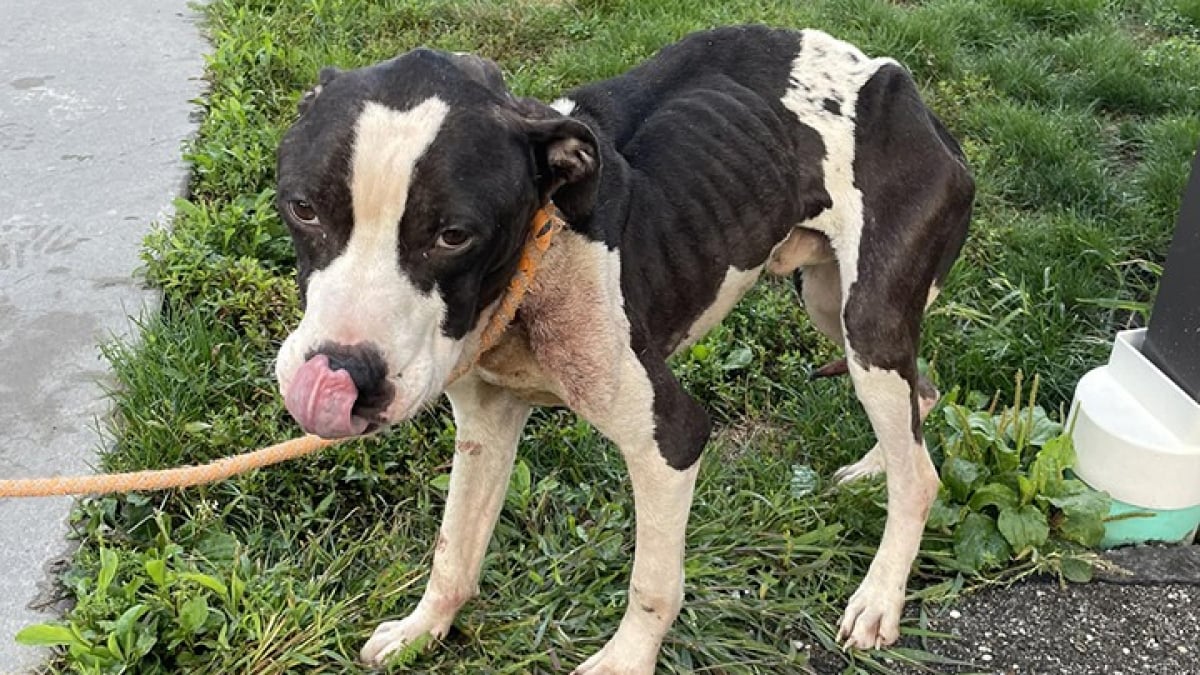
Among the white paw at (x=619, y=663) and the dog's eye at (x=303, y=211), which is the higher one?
the dog's eye at (x=303, y=211)

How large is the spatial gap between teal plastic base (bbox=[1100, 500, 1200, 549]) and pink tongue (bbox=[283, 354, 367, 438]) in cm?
223

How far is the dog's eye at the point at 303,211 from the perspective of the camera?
7.02 feet

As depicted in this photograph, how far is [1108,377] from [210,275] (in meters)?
2.57

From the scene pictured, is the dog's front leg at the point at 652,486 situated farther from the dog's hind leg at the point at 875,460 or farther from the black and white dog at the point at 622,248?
the dog's hind leg at the point at 875,460

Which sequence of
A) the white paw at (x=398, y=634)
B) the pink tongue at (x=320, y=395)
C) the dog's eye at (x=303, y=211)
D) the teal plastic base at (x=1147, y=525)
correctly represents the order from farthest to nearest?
1. the teal plastic base at (x=1147, y=525)
2. the white paw at (x=398, y=634)
3. the dog's eye at (x=303, y=211)
4. the pink tongue at (x=320, y=395)

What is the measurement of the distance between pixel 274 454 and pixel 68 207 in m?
2.09

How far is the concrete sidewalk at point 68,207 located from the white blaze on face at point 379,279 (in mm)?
1268

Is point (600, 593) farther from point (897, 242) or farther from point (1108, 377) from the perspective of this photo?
point (1108, 377)

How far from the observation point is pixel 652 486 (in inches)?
108

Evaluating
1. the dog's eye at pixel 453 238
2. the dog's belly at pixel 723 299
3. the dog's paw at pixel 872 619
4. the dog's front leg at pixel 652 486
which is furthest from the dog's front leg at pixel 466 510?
the dog's paw at pixel 872 619

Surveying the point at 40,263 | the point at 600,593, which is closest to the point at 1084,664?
the point at 600,593

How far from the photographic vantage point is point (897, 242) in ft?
9.80

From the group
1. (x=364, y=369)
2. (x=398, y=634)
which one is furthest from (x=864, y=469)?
(x=364, y=369)

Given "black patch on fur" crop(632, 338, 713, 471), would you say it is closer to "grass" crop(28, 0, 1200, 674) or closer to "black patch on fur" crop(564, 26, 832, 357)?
"black patch on fur" crop(564, 26, 832, 357)
